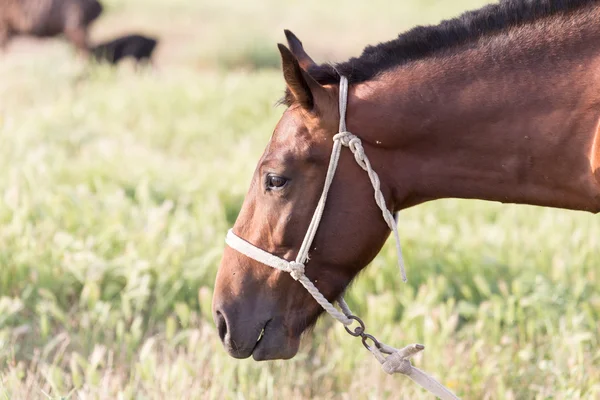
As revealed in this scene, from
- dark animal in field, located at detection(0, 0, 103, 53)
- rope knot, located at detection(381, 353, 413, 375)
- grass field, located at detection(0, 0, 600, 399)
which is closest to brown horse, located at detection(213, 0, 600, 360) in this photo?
rope knot, located at detection(381, 353, 413, 375)

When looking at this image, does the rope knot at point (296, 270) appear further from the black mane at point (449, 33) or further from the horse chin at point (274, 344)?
the black mane at point (449, 33)

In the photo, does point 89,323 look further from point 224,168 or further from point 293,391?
point 224,168

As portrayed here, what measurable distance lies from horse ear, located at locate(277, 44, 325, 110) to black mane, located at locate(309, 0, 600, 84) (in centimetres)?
11

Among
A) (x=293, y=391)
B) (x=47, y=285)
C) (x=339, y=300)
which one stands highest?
(x=339, y=300)

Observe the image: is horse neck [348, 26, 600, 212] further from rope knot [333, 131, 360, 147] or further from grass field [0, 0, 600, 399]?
grass field [0, 0, 600, 399]

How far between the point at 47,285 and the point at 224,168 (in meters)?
2.55

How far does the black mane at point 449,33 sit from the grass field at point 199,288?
633 mm

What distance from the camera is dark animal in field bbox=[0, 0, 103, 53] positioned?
1186 centimetres

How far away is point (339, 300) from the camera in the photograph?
2734 millimetres

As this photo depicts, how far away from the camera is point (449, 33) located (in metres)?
2.56

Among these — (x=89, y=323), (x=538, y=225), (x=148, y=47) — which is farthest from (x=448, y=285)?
(x=148, y=47)

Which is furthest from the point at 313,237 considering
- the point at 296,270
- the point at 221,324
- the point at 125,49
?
the point at 125,49

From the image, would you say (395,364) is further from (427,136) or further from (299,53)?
(299,53)

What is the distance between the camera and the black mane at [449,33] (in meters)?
2.53
